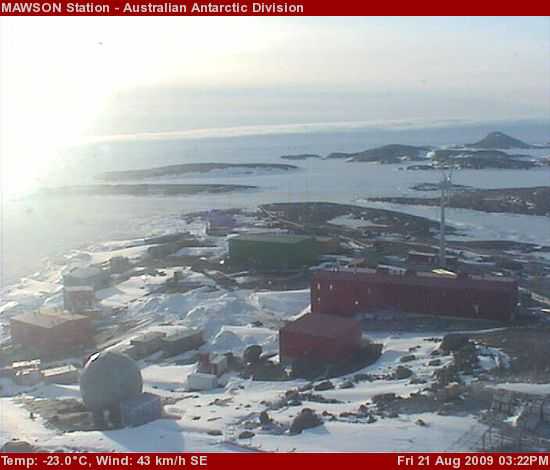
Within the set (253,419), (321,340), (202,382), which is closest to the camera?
(253,419)

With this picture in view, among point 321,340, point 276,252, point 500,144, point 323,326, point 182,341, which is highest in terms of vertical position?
point 500,144

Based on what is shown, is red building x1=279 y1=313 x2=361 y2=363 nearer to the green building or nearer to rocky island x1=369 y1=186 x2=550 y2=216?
the green building

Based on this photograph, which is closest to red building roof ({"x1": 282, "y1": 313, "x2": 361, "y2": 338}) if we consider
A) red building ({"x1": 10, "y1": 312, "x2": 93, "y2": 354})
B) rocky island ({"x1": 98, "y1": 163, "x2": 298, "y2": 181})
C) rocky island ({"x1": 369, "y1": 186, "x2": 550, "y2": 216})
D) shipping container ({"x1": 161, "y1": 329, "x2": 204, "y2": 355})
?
shipping container ({"x1": 161, "y1": 329, "x2": 204, "y2": 355})

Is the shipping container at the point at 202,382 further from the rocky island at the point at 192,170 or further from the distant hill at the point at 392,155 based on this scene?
the distant hill at the point at 392,155

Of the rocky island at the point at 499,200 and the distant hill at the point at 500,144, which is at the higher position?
the distant hill at the point at 500,144

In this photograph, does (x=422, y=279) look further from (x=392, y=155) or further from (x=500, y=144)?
(x=500, y=144)

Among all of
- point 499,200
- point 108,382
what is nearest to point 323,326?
point 108,382

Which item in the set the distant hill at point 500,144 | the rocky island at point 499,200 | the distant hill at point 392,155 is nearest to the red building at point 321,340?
the rocky island at point 499,200
